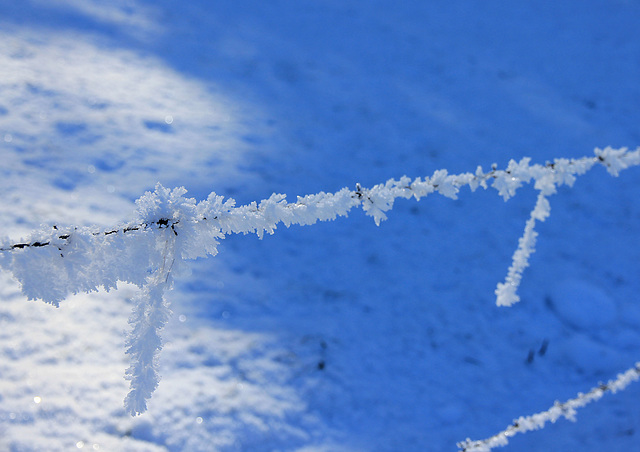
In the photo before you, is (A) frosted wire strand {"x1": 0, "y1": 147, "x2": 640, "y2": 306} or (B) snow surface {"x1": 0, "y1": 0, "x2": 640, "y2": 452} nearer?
(A) frosted wire strand {"x1": 0, "y1": 147, "x2": 640, "y2": 306}

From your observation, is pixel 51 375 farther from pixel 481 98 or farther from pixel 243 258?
pixel 481 98

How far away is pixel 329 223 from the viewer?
3.76 metres

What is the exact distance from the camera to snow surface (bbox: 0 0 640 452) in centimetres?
248

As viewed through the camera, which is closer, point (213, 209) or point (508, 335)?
point (213, 209)

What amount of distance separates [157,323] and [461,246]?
292 cm

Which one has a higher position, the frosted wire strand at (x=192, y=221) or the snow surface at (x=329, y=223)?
the snow surface at (x=329, y=223)

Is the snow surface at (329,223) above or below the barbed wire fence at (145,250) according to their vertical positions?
above

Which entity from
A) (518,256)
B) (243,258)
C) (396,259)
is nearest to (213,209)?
(518,256)

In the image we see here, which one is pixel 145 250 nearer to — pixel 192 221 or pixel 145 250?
pixel 145 250

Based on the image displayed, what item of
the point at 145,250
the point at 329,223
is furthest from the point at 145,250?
the point at 329,223

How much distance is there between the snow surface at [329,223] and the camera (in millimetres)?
2482

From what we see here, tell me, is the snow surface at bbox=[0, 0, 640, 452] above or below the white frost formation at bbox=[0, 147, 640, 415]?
above

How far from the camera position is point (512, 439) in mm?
2490

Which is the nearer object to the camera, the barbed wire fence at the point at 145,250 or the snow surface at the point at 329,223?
the barbed wire fence at the point at 145,250
